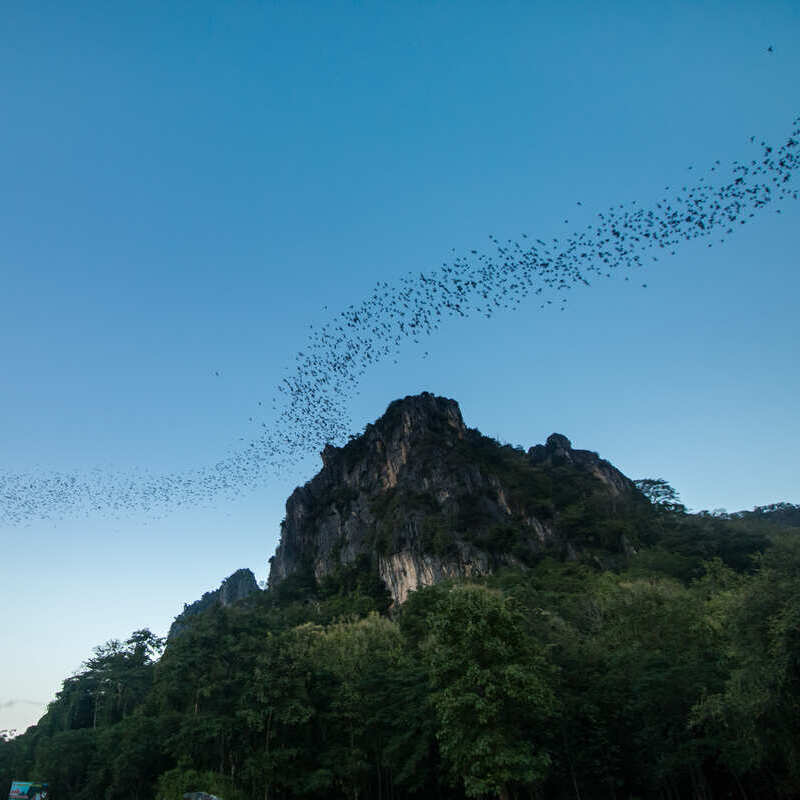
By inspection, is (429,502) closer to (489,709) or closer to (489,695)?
(489,695)

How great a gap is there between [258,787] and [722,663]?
741 inches

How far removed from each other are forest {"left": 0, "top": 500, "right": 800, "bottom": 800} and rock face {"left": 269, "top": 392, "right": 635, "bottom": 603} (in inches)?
1185

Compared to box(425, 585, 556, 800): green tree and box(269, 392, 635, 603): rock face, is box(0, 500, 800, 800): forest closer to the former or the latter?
box(425, 585, 556, 800): green tree

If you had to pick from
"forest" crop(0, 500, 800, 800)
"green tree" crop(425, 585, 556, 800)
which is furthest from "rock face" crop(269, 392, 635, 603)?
"green tree" crop(425, 585, 556, 800)

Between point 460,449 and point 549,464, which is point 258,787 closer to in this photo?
point 460,449

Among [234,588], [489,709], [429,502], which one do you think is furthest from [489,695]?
[234,588]

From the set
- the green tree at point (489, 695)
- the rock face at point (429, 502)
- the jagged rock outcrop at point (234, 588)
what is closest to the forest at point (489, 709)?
the green tree at point (489, 695)

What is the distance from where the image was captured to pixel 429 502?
238ft

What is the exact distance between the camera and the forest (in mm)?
16438

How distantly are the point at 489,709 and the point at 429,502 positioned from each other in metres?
55.5

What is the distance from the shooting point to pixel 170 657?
2747 cm

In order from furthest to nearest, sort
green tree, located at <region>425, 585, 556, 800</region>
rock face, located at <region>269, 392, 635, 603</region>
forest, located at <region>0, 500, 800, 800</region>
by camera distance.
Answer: rock face, located at <region>269, 392, 635, 603</region>, green tree, located at <region>425, 585, 556, 800</region>, forest, located at <region>0, 500, 800, 800</region>

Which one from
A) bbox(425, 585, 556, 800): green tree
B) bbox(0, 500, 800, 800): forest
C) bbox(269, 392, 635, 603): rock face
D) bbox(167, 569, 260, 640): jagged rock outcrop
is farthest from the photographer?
bbox(167, 569, 260, 640): jagged rock outcrop

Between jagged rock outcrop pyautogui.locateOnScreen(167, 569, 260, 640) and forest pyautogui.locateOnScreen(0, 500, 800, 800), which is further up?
jagged rock outcrop pyautogui.locateOnScreen(167, 569, 260, 640)
